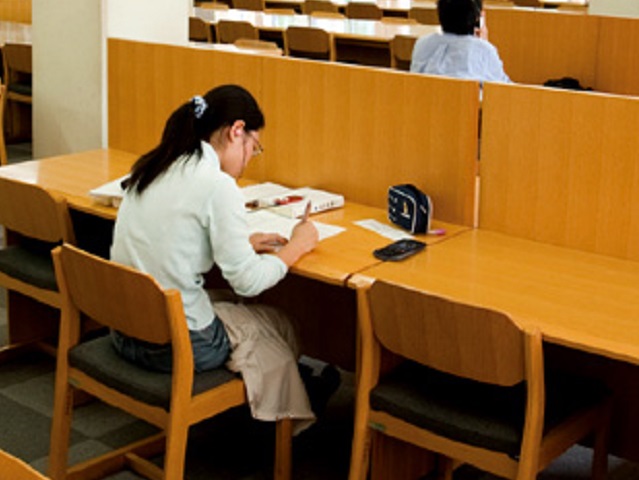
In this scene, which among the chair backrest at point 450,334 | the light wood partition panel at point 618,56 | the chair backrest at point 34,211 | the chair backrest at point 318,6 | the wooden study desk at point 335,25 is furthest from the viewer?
the chair backrest at point 318,6

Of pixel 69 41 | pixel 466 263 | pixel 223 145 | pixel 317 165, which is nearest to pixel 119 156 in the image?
pixel 69 41

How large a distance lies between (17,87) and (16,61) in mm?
157

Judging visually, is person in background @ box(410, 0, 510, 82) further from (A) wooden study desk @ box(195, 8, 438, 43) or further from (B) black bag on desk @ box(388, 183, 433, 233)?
(A) wooden study desk @ box(195, 8, 438, 43)

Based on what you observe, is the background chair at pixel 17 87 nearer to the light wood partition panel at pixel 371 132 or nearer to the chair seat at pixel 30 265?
the chair seat at pixel 30 265

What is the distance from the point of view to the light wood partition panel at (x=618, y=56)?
16.2ft

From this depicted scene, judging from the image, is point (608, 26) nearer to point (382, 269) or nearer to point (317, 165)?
point (317, 165)

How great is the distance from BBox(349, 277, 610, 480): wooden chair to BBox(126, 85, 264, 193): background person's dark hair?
535 mm

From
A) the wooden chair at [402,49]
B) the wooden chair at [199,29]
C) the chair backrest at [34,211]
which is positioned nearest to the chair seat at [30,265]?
the chair backrest at [34,211]

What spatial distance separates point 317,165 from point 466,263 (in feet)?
2.69

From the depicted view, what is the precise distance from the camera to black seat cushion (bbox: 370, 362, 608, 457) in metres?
2.52

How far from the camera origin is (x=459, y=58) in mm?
4914

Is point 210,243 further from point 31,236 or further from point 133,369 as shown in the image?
point 31,236

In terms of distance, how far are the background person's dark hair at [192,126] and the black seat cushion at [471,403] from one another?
732 mm

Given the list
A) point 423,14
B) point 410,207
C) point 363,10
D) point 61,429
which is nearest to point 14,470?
point 61,429
